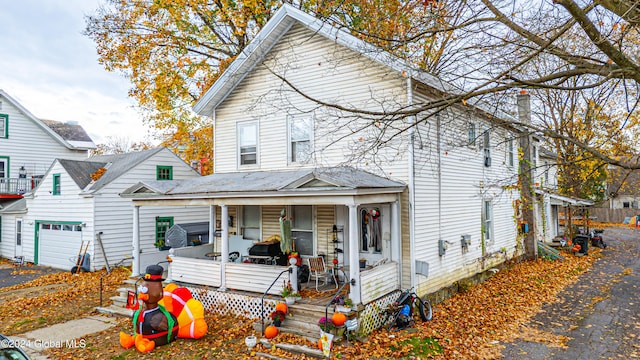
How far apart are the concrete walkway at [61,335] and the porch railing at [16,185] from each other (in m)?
17.4

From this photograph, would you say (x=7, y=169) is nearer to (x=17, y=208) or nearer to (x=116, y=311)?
(x=17, y=208)

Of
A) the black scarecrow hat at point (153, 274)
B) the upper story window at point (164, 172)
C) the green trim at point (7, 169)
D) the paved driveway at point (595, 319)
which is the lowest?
the paved driveway at point (595, 319)

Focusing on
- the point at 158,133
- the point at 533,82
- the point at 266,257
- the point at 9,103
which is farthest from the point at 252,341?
the point at 9,103

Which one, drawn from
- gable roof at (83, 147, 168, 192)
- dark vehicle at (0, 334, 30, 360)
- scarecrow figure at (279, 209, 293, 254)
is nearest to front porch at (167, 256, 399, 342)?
scarecrow figure at (279, 209, 293, 254)

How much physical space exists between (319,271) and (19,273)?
1553 cm

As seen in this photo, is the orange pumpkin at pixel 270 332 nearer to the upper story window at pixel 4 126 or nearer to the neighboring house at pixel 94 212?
the neighboring house at pixel 94 212

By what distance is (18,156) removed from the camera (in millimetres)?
24172

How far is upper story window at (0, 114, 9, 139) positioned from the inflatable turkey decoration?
71.2 ft

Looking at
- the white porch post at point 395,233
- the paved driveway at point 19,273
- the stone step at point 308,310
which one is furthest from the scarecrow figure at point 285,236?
the paved driveway at point 19,273

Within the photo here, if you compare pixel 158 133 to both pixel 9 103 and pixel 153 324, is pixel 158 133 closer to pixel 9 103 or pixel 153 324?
pixel 9 103

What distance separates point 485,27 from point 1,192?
27.6 metres

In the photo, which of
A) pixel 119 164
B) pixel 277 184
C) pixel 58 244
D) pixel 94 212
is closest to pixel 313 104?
pixel 277 184

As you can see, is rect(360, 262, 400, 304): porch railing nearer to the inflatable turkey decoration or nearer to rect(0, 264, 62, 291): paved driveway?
the inflatable turkey decoration

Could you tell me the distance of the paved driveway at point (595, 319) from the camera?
8414mm
